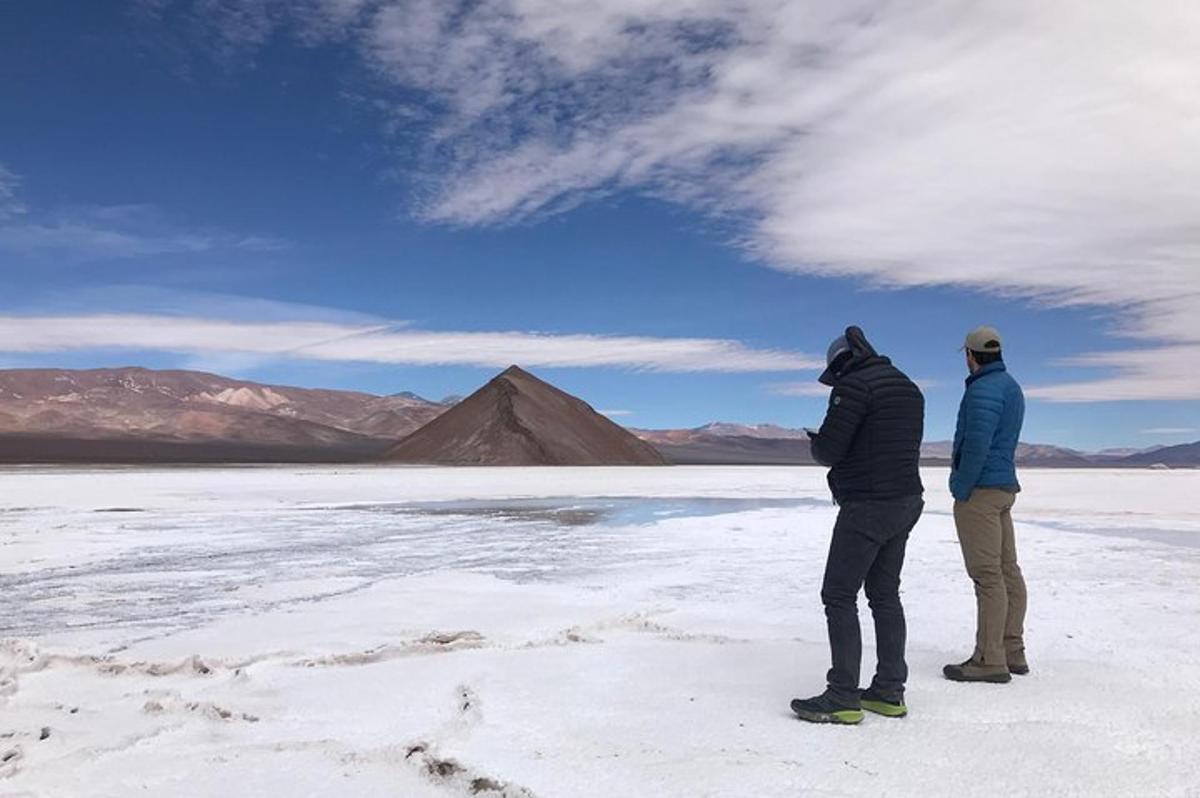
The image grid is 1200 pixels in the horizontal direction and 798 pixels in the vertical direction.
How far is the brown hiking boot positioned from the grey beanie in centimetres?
194

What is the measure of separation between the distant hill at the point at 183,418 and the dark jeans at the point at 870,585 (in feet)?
335

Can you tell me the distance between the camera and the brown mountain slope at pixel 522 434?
3162 inches

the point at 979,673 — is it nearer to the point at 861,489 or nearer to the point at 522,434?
the point at 861,489

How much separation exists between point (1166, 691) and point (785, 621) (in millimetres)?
2447

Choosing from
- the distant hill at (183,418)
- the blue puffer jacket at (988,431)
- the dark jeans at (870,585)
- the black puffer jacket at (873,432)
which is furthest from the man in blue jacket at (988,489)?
the distant hill at (183,418)

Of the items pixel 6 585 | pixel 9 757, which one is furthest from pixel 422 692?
pixel 6 585

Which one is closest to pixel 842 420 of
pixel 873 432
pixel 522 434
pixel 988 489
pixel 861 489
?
pixel 873 432

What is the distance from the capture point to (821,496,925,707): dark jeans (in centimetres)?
426

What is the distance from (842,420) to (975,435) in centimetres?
122

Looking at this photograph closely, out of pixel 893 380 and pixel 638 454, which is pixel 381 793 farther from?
pixel 638 454

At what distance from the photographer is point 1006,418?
5.09 metres

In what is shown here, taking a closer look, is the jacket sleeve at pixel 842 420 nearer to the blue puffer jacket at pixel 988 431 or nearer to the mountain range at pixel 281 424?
the blue puffer jacket at pixel 988 431

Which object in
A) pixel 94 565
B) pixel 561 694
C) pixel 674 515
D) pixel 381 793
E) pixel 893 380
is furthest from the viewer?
pixel 674 515

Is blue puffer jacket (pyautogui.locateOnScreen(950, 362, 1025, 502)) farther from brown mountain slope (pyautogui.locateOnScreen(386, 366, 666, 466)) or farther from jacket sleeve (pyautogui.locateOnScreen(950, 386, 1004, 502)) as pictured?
brown mountain slope (pyautogui.locateOnScreen(386, 366, 666, 466))
